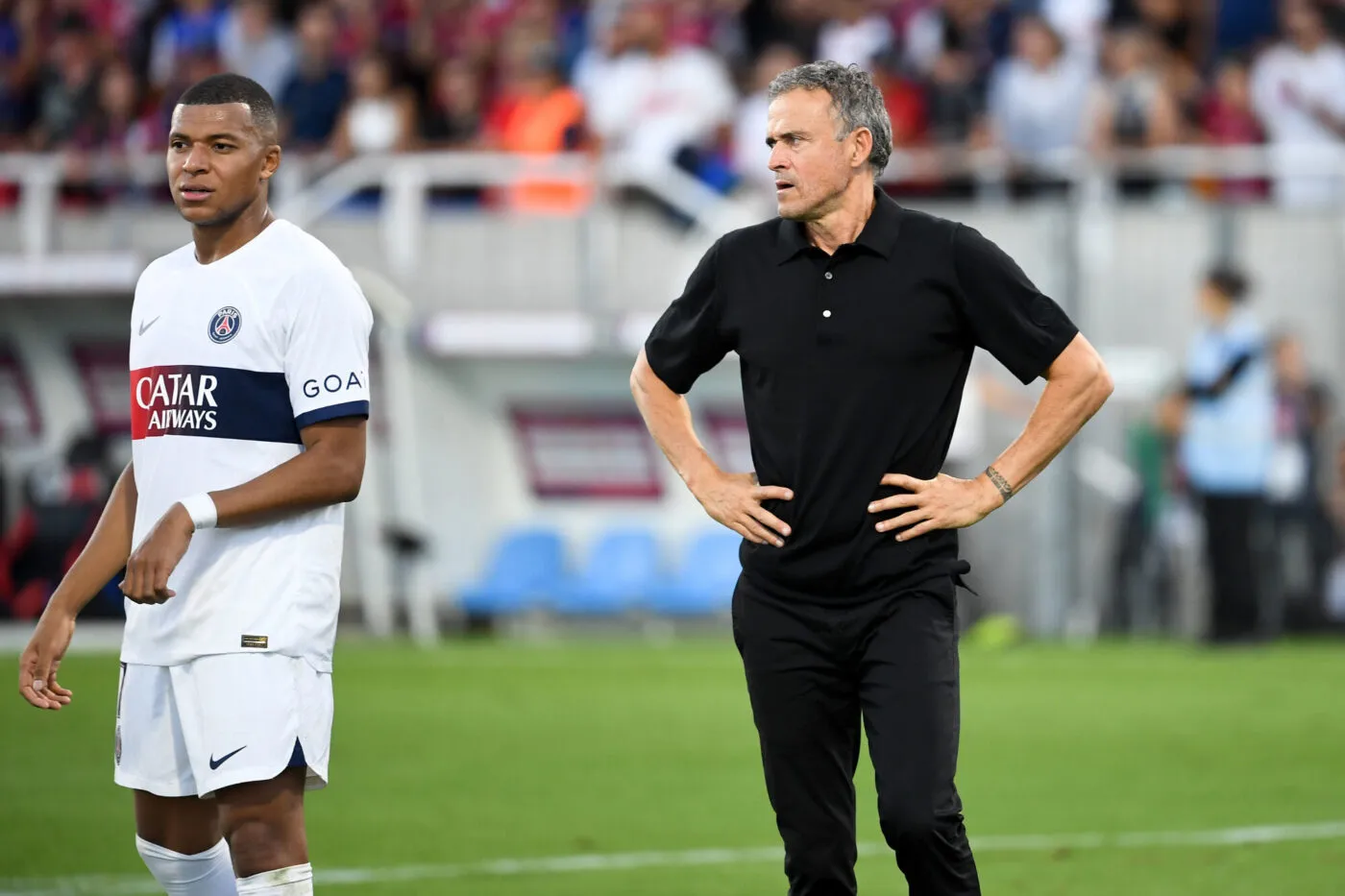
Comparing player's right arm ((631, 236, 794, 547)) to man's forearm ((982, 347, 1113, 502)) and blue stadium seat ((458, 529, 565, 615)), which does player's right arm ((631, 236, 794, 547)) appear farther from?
blue stadium seat ((458, 529, 565, 615))

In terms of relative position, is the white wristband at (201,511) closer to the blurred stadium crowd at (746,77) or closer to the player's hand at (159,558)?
the player's hand at (159,558)

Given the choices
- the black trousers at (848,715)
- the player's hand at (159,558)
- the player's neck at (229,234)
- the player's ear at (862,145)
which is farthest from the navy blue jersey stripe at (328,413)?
the player's ear at (862,145)

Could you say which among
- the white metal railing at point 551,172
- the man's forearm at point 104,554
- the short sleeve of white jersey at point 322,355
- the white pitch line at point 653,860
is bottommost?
the white pitch line at point 653,860

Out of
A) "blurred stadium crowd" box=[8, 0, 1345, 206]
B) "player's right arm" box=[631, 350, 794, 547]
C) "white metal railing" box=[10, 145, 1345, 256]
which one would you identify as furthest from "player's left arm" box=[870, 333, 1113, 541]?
"blurred stadium crowd" box=[8, 0, 1345, 206]

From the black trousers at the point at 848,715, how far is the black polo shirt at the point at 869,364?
8 cm

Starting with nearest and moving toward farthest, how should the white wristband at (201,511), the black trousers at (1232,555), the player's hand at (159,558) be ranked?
1. the player's hand at (159,558)
2. the white wristband at (201,511)
3. the black trousers at (1232,555)

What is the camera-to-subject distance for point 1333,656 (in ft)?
50.3

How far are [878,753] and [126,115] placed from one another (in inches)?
640

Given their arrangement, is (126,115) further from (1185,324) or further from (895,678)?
(895,678)

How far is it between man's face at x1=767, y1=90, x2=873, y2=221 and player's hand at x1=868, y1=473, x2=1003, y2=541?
2.53ft

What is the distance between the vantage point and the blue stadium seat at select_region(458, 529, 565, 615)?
17938mm

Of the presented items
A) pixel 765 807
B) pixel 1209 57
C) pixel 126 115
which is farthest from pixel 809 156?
pixel 126 115

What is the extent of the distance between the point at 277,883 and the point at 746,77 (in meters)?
14.1

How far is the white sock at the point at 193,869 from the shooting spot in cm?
540
